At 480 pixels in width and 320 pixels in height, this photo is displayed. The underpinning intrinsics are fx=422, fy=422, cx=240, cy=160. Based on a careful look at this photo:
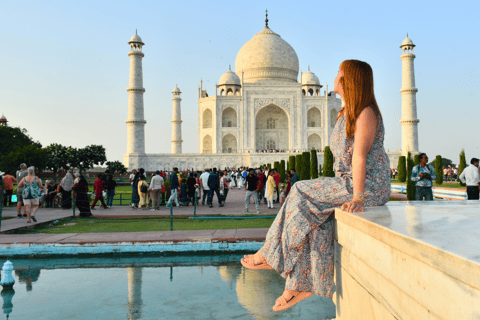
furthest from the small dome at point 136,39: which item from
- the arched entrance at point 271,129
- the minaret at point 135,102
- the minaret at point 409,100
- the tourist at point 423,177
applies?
the tourist at point 423,177

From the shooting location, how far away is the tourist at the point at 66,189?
9.95 metres

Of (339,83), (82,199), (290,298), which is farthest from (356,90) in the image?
(82,199)

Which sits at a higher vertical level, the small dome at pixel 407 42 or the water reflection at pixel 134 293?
the small dome at pixel 407 42

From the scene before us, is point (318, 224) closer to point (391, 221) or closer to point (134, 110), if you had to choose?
point (391, 221)

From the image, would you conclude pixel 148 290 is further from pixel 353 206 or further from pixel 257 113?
pixel 257 113

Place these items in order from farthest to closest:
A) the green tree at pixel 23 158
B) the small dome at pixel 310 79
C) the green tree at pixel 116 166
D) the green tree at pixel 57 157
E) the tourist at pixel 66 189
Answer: the small dome at pixel 310 79 < the green tree at pixel 57 157 < the green tree at pixel 116 166 < the green tree at pixel 23 158 < the tourist at pixel 66 189

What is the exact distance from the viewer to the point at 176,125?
116 feet

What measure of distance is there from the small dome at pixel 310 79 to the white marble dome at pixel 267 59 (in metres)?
0.79

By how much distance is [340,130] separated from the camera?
7.36ft

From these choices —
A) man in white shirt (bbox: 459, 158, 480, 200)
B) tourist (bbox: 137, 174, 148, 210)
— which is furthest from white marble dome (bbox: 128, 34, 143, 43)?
man in white shirt (bbox: 459, 158, 480, 200)

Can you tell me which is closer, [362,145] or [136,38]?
[362,145]

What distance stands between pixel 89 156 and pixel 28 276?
26079 mm

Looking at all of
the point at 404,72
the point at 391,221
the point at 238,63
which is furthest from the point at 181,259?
the point at 238,63

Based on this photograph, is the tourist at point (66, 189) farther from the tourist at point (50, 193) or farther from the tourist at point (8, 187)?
the tourist at point (8, 187)
